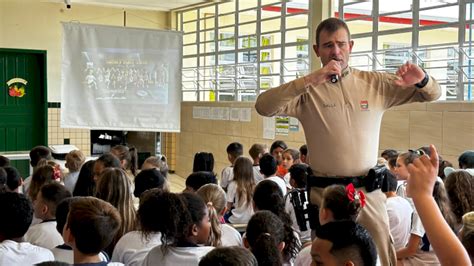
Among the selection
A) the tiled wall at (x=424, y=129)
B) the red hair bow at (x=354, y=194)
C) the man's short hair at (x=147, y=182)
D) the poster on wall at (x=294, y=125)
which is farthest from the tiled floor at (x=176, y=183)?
the red hair bow at (x=354, y=194)

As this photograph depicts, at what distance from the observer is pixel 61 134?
37.3 feet

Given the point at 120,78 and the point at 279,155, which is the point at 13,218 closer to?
the point at 279,155

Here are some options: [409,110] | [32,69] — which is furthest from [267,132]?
[32,69]

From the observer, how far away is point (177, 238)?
2.61 metres

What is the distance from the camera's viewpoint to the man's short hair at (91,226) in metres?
2.46

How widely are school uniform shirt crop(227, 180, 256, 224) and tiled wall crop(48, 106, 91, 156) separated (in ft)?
22.6

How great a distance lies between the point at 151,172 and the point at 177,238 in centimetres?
176

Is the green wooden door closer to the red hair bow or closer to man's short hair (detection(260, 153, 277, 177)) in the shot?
man's short hair (detection(260, 153, 277, 177))

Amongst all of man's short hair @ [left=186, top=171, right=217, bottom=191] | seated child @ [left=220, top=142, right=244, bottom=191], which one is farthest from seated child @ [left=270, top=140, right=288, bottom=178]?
man's short hair @ [left=186, top=171, right=217, bottom=191]

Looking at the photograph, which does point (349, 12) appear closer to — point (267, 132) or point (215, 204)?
point (267, 132)

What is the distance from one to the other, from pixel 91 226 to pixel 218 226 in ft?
2.72

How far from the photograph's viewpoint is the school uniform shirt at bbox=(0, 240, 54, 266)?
8.71 ft

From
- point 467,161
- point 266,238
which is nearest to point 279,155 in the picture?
point 467,161

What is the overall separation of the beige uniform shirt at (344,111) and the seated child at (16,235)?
1.25 meters
